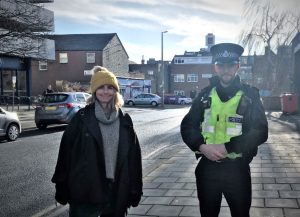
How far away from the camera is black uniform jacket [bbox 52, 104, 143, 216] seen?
308cm

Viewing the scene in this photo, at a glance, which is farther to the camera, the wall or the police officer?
the wall

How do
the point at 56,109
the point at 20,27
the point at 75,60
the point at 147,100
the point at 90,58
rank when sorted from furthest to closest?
1. the point at 75,60
2. the point at 90,58
3. the point at 147,100
4. the point at 20,27
5. the point at 56,109

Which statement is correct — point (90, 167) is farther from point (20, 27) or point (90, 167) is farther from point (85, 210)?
point (20, 27)

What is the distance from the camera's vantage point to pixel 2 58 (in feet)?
100

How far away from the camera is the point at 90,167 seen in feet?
10.1

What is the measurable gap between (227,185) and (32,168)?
6.32 m

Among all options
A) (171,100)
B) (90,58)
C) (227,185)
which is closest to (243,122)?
(227,185)

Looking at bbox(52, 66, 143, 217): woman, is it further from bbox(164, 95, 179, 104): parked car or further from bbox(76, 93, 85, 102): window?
bbox(164, 95, 179, 104): parked car

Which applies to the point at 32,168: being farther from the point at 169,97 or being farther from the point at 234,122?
the point at 169,97

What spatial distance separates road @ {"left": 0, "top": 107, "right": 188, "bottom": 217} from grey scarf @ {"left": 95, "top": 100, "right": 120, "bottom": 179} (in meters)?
2.75

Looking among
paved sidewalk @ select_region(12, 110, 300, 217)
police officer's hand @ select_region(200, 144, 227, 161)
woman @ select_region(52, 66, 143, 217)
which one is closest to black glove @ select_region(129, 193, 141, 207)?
woman @ select_region(52, 66, 143, 217)

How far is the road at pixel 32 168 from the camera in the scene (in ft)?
19.5

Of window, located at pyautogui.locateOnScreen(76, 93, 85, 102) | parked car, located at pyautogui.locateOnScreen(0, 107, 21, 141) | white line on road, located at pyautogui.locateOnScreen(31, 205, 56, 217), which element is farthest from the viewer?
window, located at pyautogui.locateOnScreen(76, 93, 85, 102)

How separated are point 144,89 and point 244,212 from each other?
6253 cm
